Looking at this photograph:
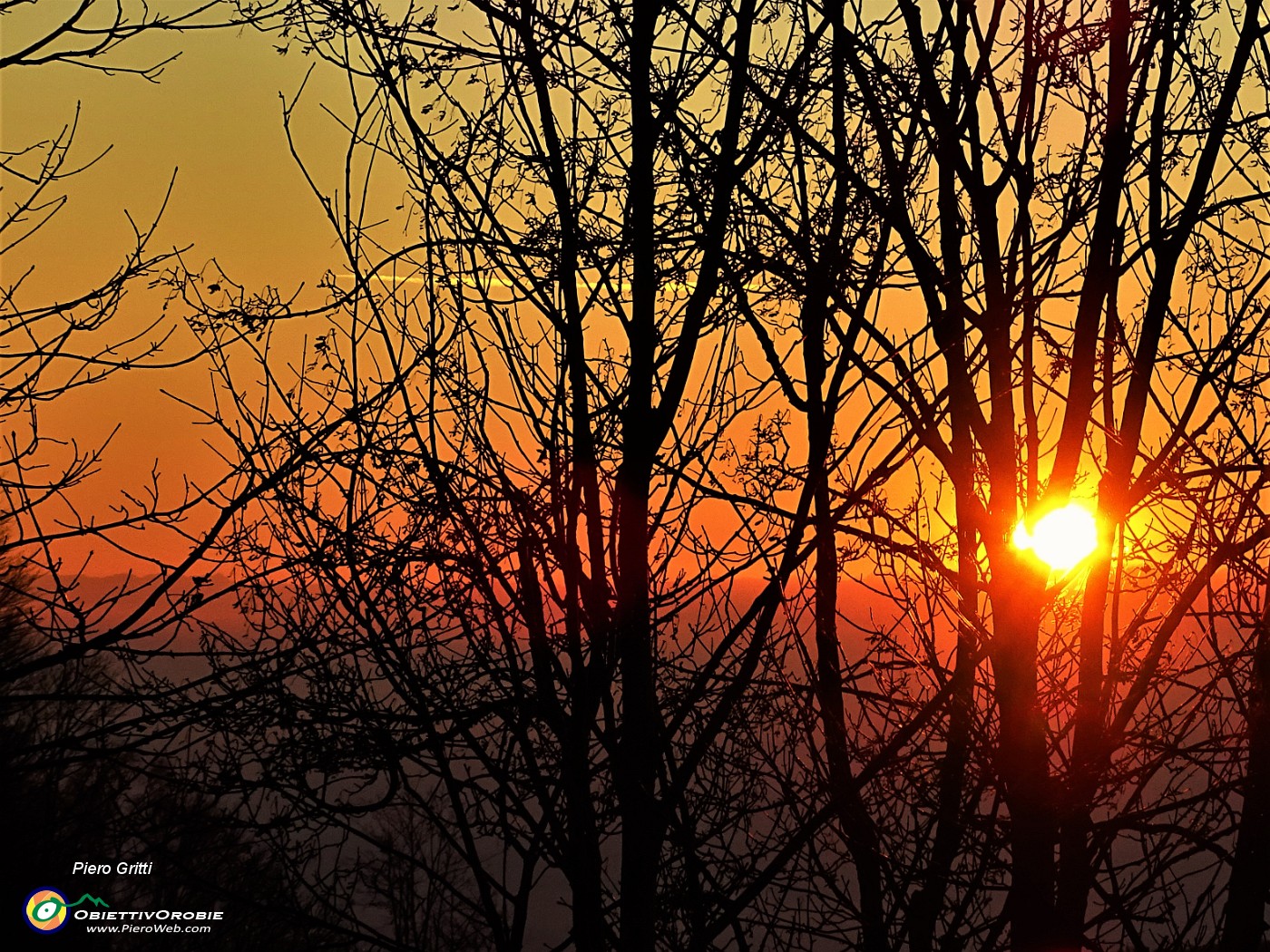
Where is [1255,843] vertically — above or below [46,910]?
above

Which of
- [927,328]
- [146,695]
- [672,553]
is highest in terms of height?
[927,328]

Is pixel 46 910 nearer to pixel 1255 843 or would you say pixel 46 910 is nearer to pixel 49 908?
pixel 49 908

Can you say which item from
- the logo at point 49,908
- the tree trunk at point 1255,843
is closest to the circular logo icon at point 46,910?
the logo at point 49,908

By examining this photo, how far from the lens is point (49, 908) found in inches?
293

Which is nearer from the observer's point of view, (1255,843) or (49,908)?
(1255,843)

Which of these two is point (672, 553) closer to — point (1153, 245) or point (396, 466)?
point (396, 466)

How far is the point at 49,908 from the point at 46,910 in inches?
0.9

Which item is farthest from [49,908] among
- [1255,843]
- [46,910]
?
[1255,843]

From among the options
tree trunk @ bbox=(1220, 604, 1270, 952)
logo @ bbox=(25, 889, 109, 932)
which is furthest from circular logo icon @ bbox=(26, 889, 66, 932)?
tree trunk @ bbox=(1220, 604, 1270, 952)

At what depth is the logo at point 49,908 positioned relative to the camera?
23.3ft

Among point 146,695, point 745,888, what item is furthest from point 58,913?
point 745,888

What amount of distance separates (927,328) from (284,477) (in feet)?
8.62

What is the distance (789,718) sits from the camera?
4.32 m

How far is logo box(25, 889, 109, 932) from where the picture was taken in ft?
23.3
